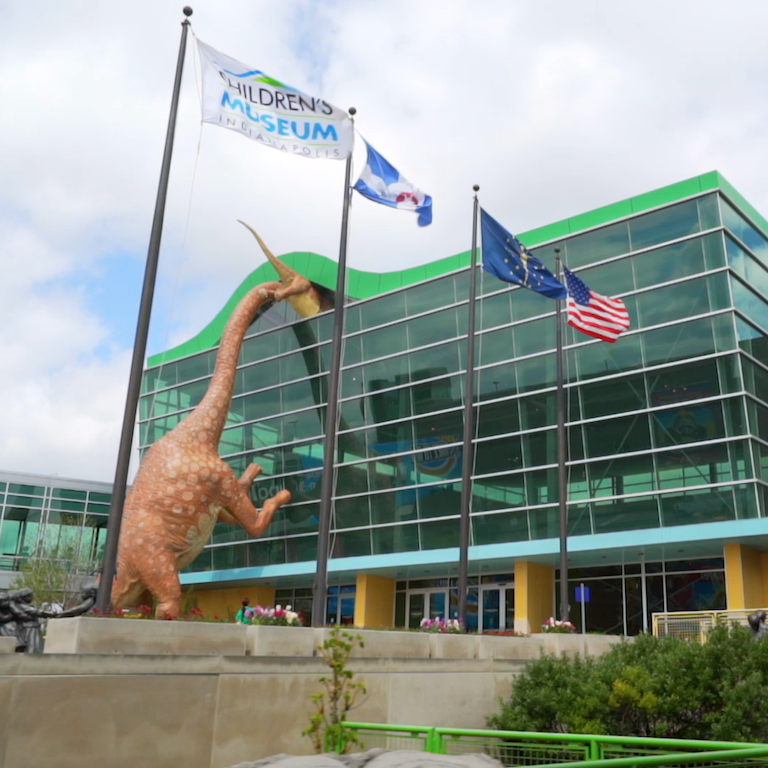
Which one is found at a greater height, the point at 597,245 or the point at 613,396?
the point at 597,245

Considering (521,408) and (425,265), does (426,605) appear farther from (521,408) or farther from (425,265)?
(425,265)

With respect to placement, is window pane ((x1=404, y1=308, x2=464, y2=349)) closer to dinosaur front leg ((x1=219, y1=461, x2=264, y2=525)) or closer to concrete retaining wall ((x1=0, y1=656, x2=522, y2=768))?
dinosaur front leg ((x1=219, y1=461, x2=264, y2=525))

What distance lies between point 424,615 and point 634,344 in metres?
12.6

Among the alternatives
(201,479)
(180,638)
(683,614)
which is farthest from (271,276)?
(180,638)

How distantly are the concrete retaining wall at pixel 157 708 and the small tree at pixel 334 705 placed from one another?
0.79 feet

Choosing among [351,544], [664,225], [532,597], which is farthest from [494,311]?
[351,544]

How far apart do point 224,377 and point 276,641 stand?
16.8 m

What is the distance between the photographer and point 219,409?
85.6ft

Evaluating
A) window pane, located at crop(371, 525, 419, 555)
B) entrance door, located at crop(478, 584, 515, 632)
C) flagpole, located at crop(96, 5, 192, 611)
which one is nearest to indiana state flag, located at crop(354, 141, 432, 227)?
flagpole, located at crop(96, 5, 192, 611)

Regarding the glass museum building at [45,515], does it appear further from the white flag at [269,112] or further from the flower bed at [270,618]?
the white flag at [269,112]

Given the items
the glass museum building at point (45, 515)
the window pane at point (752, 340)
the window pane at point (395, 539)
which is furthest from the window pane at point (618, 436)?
the glass museum building at point (45, 515)

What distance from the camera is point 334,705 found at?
9625 mm

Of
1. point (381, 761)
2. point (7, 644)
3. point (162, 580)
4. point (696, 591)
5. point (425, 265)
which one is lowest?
point (381, 761)

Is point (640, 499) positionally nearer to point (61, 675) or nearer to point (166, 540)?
point (166, 540)
